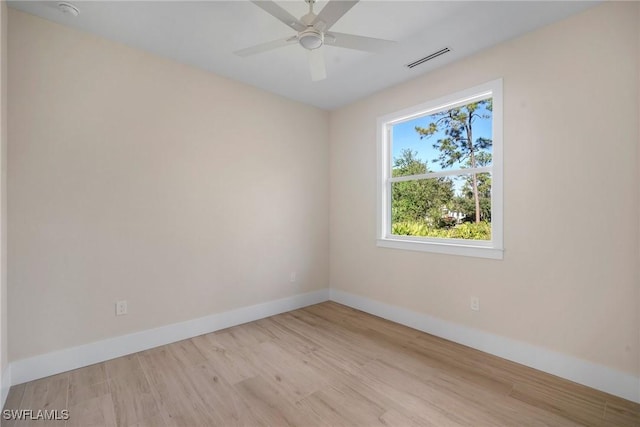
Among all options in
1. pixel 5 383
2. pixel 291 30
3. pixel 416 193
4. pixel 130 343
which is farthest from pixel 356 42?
pixel 5 383

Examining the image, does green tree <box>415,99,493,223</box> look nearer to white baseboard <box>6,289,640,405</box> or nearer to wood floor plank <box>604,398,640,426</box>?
white baseboard <box>6,289,640,405</box>

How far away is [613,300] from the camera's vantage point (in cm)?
201

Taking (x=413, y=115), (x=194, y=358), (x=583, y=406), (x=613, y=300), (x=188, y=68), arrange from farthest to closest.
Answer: (x=413, y=115) → (x=188, y=68) → (x=194, y=358) → (x=613, y=300) → (x=583, y=406)

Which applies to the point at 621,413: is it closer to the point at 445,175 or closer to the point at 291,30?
the point at 445,175

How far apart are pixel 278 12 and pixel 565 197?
2364mm

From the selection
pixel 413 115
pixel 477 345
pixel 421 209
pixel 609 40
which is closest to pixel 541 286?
pixel 477 345

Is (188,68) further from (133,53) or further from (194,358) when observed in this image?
(194,358)

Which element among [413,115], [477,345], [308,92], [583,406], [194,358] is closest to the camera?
[583,406]

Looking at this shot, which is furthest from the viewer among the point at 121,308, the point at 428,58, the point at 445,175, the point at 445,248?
the point at 445,175

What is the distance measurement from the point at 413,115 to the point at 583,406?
2.75 metres

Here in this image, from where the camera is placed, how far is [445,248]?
9.53 ft

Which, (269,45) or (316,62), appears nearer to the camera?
(269,45)

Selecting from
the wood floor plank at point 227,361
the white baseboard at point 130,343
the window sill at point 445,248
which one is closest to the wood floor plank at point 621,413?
the window sill at point 445,248

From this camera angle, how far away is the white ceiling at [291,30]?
208 centimetres
